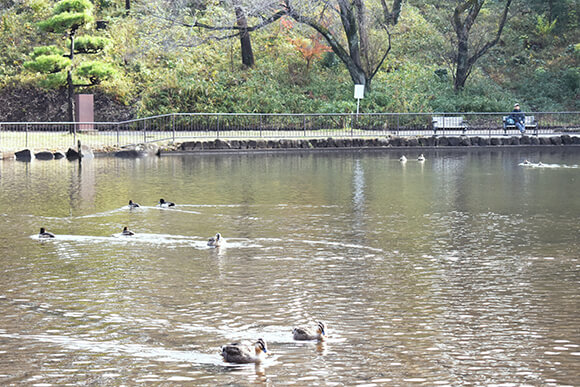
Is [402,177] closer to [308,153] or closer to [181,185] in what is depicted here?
[181,185]

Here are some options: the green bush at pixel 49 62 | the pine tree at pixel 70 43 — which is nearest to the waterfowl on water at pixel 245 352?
the pine tree at pixel 70 43

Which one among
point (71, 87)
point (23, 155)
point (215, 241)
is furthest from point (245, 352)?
point (71, 87)

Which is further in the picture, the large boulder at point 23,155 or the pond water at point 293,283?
the large boulder at point 23,155

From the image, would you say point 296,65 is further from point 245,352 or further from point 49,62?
point 245,352

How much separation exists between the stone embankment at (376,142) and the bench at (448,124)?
2.89ft

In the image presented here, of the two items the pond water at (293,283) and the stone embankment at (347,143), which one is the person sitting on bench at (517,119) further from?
the pond water at (293,283)

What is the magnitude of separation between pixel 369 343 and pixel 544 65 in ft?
160

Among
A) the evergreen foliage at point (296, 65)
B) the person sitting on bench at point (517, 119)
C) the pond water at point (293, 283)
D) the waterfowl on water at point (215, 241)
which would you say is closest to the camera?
the pond water at point (293, 283)

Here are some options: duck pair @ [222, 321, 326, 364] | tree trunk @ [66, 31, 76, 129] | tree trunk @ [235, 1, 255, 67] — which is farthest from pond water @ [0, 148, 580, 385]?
tree trunk @ [235, 1, 255, 67]

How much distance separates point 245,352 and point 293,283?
13.9 ft

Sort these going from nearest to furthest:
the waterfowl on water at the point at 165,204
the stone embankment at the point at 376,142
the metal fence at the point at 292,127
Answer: the waterfowl on water at the point at 165,204 → the stone embankment at the point at 376,142 → the metal fence at the point at 292,127

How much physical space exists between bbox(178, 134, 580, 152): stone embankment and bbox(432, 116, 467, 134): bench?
879 mm

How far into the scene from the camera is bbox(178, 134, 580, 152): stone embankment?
4231 cm

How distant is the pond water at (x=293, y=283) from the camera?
10.4 m
